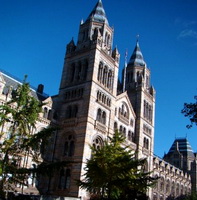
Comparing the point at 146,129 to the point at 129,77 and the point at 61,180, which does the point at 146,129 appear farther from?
the point at 61,180

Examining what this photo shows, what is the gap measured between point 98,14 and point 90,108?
19562mm

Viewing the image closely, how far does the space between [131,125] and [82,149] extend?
54.1 feet

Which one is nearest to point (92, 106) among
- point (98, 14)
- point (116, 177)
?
point (116, 177)

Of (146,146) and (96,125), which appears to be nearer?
(96,125)

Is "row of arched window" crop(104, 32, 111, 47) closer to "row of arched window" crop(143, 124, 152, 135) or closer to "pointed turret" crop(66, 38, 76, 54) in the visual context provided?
"pointed turret" crop(66, 38, 76, 54)

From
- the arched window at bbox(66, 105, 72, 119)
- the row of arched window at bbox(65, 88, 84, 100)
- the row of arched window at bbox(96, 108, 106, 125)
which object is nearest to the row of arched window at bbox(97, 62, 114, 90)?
the row of arched window at bbox(65, 88, 84, 100)

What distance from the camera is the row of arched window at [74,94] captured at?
46.2 meters

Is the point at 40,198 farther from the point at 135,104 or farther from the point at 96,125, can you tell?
the point at 135,104

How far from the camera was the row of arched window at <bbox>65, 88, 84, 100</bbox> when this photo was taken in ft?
152

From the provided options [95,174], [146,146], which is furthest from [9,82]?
[146,146]

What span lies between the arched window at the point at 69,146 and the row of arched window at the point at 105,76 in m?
10.2

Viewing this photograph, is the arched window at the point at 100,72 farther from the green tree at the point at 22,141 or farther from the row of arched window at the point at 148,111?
the green tree at the point at 22,141

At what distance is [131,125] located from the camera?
5578cm

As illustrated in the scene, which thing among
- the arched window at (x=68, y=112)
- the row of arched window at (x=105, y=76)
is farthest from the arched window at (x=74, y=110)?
the row of arched window at (x=105, y=76)
